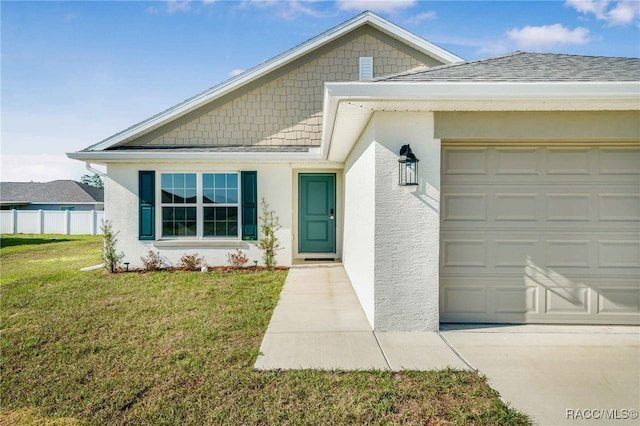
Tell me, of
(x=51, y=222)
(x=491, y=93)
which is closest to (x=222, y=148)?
(x=491, y=93)

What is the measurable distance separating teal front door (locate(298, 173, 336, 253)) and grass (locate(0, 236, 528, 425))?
3900 millimetres

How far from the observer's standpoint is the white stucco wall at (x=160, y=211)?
26.2 ft

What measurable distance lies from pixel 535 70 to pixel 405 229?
2455 millimetres

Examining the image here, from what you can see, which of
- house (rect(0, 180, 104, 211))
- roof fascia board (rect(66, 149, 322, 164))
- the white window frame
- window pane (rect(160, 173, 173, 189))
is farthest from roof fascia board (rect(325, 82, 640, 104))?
house (rect(0, 180, 104, 211))

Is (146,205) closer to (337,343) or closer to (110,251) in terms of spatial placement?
(110,251)

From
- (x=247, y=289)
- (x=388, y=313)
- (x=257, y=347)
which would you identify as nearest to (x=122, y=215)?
(x=247, y=289)

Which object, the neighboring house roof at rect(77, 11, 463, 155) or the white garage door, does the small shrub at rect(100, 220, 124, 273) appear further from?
the white garage door

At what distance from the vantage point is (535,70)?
3.96m

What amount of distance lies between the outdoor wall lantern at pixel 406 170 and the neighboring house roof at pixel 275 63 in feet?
20.2

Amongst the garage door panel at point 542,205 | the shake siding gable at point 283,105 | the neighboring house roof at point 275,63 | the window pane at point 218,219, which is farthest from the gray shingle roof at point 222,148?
the garage door panel at point 542,205

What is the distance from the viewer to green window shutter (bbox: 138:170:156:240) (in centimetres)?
792

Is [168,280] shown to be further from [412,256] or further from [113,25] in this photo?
[113,25]

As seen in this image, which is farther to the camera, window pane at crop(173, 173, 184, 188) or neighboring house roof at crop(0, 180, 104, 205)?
neighboring house roof at crop(0, 180, 104, 205)

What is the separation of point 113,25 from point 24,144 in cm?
794
